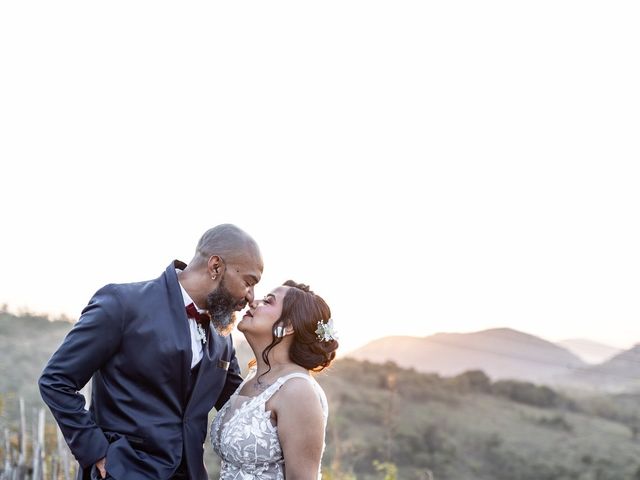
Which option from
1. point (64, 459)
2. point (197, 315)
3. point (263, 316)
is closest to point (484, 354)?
point (64, 459)

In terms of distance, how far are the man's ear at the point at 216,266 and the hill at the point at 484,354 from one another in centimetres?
1337

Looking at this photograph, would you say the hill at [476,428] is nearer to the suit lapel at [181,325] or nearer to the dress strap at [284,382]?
the dress strap at [284,382]

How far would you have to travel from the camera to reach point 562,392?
19703 mm

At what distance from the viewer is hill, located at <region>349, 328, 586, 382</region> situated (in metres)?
16.4

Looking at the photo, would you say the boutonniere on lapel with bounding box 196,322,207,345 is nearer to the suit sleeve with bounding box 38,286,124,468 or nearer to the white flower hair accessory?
the suit sleeve with bounding box 38,286,124,468

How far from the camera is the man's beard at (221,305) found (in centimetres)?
358

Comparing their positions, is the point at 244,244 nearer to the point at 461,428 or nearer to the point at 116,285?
the point at 116,285

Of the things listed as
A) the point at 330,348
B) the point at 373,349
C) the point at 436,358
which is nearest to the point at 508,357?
the point at 436,358

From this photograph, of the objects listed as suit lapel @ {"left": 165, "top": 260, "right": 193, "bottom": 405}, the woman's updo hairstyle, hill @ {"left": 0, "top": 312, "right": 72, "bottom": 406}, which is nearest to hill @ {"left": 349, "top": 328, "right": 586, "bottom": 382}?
hill @ {"left": 0, "top": 312, "right": 72, "bottom": 406}

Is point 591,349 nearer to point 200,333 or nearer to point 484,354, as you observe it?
point 484,354

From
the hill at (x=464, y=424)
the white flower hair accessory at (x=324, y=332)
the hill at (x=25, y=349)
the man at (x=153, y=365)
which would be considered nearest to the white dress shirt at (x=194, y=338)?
the man at (x=153, y=365)

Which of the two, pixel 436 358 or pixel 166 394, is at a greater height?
pixel 166 394

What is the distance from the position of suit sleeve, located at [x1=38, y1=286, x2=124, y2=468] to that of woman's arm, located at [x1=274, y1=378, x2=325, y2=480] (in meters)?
0.82

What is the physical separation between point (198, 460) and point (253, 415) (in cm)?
34
